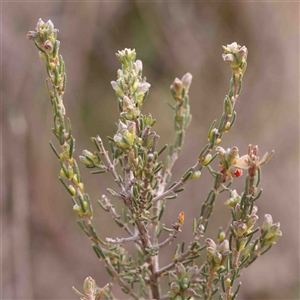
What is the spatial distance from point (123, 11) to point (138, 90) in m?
1.94

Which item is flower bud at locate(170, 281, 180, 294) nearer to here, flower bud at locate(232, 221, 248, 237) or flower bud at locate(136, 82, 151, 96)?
flower bud at locate(232, 221, 248, 237)

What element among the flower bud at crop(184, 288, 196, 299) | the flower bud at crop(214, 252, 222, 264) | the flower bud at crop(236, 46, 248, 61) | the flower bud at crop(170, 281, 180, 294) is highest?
the flower bud at crop(236, 46, 248, 61)

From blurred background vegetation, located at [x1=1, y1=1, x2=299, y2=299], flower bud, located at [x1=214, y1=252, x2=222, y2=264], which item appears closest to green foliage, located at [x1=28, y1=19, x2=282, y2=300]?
flower bud, located at [x1=214, y1=252, x2=222, y2=264]

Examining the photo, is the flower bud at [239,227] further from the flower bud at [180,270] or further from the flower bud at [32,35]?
the flower bud at [32,35]

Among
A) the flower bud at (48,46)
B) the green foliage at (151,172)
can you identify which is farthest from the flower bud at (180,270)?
the flower bud at (48,46)

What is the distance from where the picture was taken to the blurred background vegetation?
5.89 feet

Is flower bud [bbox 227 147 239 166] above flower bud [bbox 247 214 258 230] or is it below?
above

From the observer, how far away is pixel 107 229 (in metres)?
1.93

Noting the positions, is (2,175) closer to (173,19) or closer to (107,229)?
(107,229)

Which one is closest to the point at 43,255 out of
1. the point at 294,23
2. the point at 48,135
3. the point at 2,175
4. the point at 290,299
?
the point at 2,175

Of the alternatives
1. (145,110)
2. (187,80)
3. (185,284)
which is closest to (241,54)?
(187,80)

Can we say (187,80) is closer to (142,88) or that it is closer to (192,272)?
(142,88)

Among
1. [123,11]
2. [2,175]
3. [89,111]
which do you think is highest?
[123,11]

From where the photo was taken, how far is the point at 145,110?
2.15m
